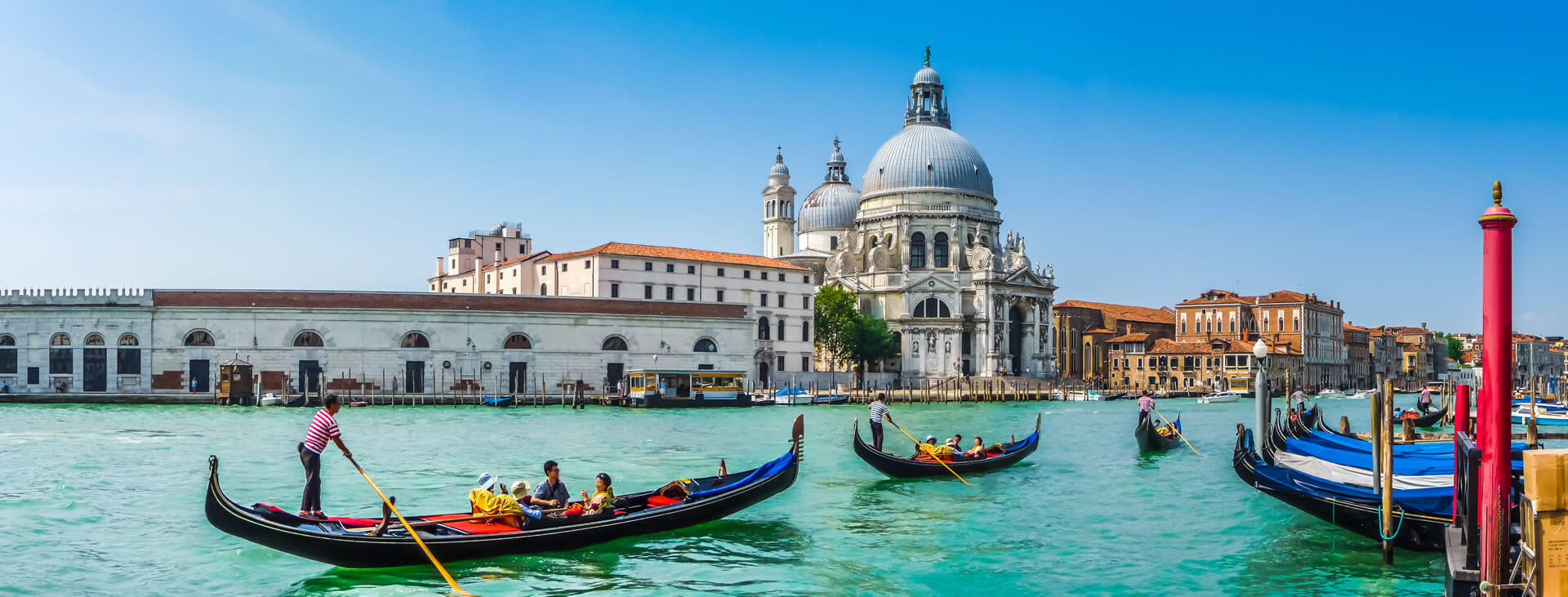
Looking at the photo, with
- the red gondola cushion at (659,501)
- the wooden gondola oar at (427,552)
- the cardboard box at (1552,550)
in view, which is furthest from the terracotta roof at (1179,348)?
the cardboard box at (1552,550)

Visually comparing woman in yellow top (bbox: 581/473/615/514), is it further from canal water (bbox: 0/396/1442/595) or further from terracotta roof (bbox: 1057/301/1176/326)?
terracotta roof (bbox: 1057/301/1176/326)

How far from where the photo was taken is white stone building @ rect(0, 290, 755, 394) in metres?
34.2

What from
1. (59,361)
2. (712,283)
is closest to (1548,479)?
(59,361)

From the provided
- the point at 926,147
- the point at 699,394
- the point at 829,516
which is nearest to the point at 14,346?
the point at 699,394

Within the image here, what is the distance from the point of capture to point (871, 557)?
10.1 meters

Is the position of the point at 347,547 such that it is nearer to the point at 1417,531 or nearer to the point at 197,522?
the point at 197,522

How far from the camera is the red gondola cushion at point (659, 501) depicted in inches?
415

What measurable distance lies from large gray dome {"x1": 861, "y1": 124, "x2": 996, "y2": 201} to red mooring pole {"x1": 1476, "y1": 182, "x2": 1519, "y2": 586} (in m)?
52.7

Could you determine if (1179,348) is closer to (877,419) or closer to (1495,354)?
(877,419)

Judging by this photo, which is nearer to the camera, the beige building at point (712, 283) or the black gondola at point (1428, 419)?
the black gondola at point (1428, 419)

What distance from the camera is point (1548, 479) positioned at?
4.77 metres

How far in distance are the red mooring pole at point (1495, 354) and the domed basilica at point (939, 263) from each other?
162ft

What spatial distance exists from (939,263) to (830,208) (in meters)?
10.4

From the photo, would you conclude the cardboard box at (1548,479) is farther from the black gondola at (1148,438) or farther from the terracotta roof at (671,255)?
the terracotta roof at (671,255)
